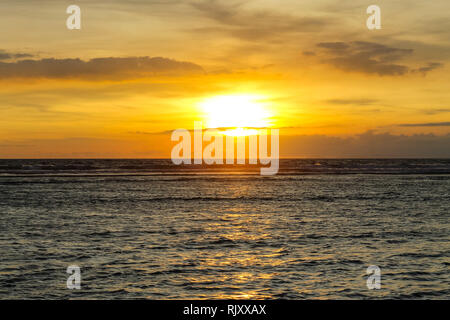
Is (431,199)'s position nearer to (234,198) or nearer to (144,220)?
(234,198)

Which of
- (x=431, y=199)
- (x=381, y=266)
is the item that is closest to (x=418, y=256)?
(x=381, y=266)

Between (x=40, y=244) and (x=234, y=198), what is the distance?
25.1m

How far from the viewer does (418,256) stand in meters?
19.1
